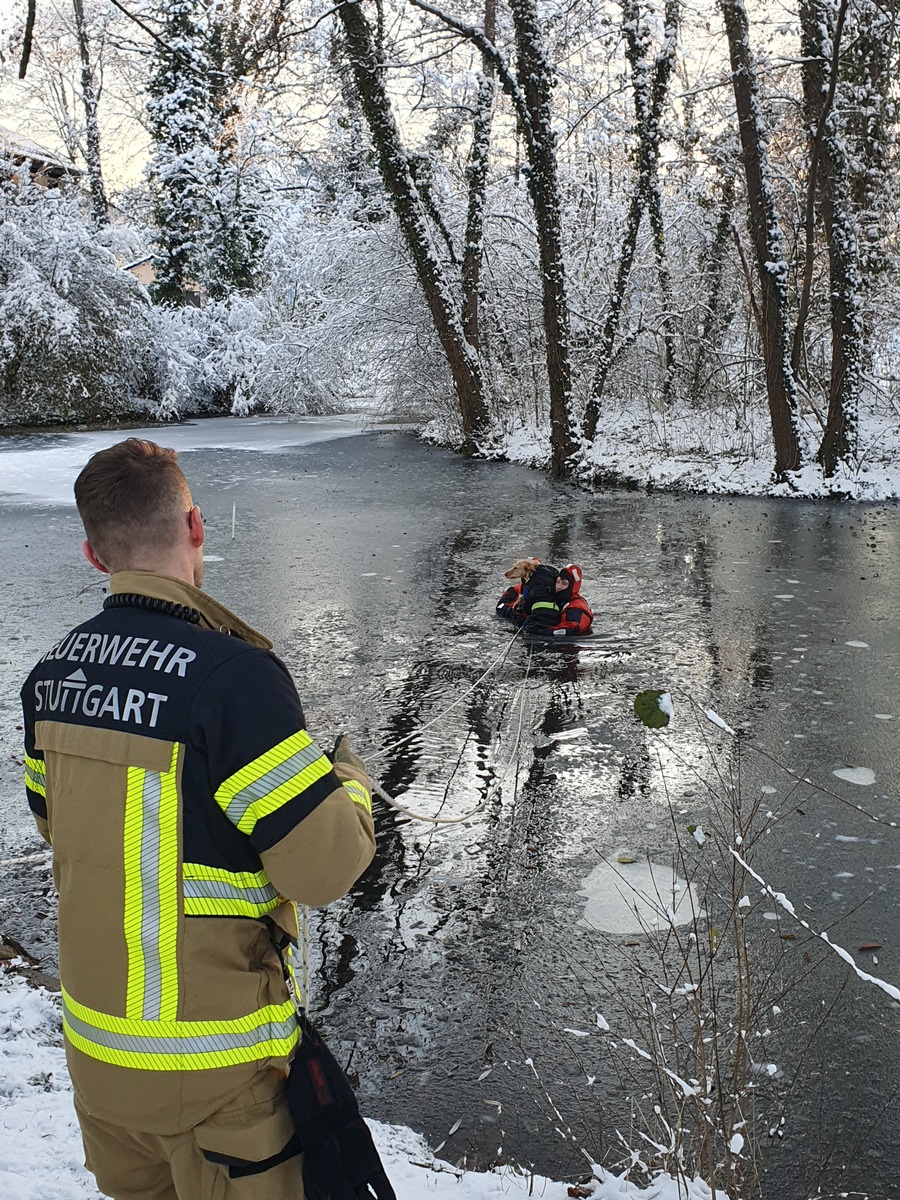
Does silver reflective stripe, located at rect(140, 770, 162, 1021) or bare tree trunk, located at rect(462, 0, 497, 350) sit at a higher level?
bare tree trunk, located at rect(462, 0, 497, 350)

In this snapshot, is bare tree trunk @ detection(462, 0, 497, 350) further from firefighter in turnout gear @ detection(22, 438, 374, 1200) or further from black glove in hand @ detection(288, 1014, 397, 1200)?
black glove in hand @ detection(288, 1014, 397, 1200)

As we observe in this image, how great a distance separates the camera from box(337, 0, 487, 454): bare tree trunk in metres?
18.4

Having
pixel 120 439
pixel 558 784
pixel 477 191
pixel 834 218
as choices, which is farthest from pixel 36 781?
pixel 120 439

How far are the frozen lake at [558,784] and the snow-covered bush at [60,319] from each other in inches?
708

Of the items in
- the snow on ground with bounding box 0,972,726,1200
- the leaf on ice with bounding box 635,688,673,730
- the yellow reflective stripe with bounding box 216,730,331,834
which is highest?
the yellow reflective stripe with bounding box 216,730,331,834

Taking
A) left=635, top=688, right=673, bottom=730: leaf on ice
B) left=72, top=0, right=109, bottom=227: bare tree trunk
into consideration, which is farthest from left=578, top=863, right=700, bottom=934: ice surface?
left=72, top=0, right=109, bottom=227: bare tree trunk

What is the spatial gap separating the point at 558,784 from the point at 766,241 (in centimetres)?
1213

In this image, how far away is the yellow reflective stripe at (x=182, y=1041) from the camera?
1762mm

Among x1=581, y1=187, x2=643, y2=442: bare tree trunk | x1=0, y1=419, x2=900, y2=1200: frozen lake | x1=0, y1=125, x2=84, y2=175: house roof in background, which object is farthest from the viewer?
x1=0, y1=125, x2=84, y2=175: house roof in background

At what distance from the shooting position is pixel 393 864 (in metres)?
4.49

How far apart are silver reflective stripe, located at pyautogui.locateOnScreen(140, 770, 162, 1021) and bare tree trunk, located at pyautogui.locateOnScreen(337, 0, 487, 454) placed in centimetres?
1830

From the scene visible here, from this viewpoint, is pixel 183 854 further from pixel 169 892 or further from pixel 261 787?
pixel 261 787

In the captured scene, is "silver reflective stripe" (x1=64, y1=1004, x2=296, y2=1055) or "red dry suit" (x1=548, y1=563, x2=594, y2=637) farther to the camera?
"red dry suit" (x1=548, y1=563, x2=594, y2=637)

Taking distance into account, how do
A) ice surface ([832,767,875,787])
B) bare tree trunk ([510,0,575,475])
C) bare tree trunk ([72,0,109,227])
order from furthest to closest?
bare tree trunk ([72,0,109,227])
bare tree trunk ([510,0,575,475])
ice surface ([832,767,875,787])
